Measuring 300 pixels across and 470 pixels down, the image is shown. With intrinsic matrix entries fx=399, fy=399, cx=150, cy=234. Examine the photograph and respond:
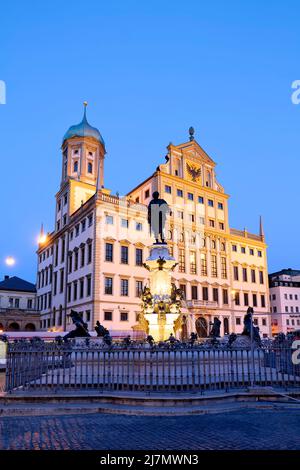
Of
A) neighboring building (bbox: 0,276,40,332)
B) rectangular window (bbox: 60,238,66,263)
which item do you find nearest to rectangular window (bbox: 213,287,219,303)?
rectangular window (bbox: 60,238,66,263)

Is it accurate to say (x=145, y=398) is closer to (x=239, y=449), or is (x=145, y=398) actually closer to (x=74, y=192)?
(x=239, y=449)

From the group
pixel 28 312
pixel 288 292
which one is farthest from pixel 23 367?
pixel 288 292

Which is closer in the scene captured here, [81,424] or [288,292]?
[81,424]

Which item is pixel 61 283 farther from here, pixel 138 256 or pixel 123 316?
pixel 123 316

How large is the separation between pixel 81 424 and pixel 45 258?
57.2m

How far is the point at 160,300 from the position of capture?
1877 centimetres

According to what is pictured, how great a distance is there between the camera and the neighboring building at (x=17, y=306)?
2286 inches

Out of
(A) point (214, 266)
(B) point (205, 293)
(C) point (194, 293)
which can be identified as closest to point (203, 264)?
(A) point (214, 266)

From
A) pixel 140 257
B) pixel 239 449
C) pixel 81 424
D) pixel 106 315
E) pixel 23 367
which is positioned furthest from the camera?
pixel 140 257

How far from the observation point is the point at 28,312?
59906 mm

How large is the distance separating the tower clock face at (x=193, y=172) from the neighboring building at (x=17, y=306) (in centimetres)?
3089

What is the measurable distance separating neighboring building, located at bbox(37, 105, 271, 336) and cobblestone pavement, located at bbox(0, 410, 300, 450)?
3411 cm

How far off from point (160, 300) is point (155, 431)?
11671mm

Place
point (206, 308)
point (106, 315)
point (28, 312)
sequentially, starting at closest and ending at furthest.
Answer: point (106, 315)
point (206, 308)
point (28, 312)
